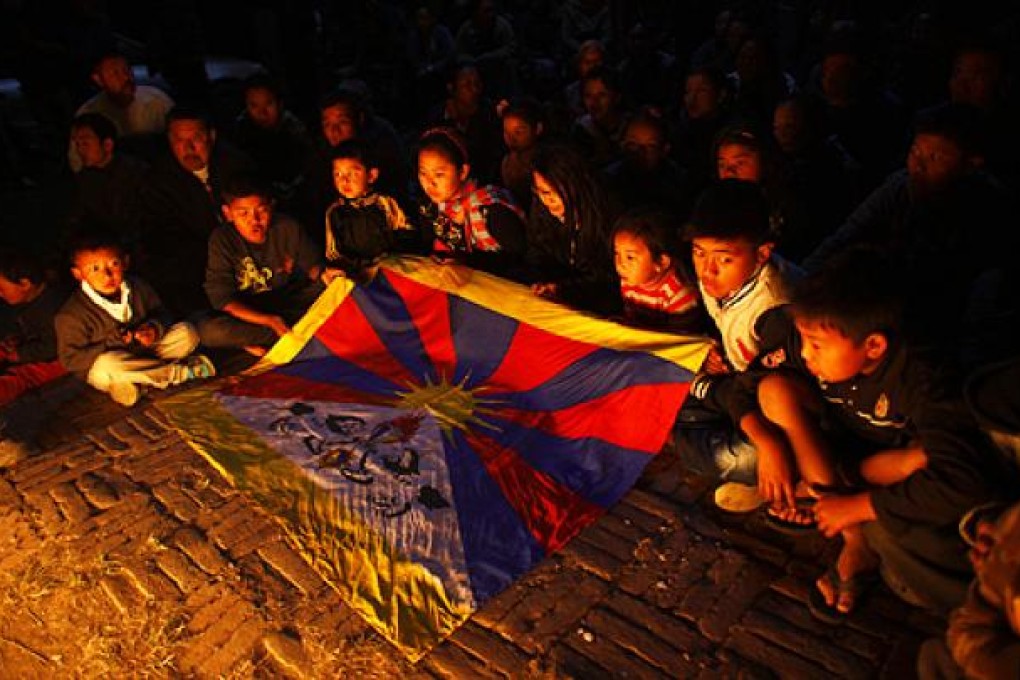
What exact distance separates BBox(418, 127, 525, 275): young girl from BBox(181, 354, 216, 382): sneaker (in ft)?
5.38

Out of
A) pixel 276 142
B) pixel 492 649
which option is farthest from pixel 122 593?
pixel 276 142

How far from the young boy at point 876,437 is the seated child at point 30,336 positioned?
4221 millimetres

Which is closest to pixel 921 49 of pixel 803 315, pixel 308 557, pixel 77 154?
pixel 803 315

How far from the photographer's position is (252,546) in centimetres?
330

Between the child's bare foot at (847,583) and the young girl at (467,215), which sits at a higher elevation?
the young girl at (467,215)

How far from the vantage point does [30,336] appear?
4559 mm

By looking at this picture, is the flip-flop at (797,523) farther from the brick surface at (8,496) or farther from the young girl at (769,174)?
the brick surface at (8,496)

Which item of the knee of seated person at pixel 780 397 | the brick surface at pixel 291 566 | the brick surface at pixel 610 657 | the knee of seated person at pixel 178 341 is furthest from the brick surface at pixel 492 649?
the knee of seated person at pixel 178 341

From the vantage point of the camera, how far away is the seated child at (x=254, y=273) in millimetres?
4859

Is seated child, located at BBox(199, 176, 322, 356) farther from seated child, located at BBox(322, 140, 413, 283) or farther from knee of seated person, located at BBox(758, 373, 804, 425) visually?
knee of seated person, located at BBox(758, 373, 804, 425)

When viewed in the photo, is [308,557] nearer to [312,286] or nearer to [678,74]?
[312,286]

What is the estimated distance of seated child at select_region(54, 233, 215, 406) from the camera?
431cm

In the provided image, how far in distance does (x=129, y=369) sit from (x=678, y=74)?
6873 mm

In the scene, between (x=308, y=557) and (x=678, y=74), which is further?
(x=678, y=74)
